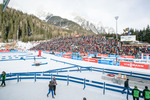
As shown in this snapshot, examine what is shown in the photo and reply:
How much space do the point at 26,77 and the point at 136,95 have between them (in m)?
10.4

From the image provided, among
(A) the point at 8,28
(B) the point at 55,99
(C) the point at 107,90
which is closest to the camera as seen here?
(B) the point at 55,99

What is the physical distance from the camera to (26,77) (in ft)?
34.2

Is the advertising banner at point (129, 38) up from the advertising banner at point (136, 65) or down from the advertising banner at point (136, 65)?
up

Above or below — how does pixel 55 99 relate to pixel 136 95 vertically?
below

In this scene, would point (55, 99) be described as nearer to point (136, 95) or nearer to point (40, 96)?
point (40, 96)

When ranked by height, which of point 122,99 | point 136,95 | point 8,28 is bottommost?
point 122,99

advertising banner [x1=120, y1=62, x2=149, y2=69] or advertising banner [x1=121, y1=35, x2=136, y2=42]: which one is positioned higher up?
advertising banner [x1=121, y1=35, x2=136, y2=42]

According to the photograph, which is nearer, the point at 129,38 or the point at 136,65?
the point at 136,65

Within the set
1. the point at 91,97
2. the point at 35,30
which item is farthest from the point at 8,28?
the point at 91,97

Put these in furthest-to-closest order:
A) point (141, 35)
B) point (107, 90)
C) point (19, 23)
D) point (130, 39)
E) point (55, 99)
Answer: point (19, 23)
point (141, 35)
point (130, 39)
point (107, 90)
point (55, 99)

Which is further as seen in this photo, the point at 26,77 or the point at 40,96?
the point at 26,77

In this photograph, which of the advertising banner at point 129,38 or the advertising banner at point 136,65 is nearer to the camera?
the advertising banner at point 136,65

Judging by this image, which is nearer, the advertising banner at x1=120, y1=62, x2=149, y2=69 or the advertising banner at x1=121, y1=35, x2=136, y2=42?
the advertising banner at x1=120, y1=62, x2=149, y2=69

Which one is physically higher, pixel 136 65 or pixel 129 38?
pixel 129 38
